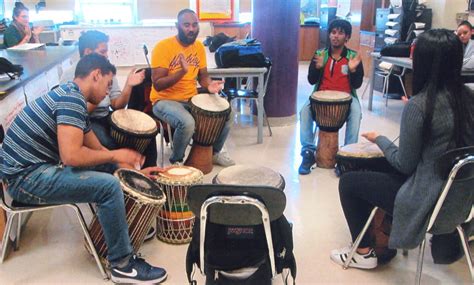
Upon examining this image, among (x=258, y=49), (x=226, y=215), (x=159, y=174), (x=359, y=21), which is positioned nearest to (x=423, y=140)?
(x=226, y=215)

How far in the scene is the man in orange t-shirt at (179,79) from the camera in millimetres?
3293

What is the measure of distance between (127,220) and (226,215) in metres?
0.77

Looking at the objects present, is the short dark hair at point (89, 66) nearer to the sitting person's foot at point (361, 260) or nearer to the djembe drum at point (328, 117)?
the sitting person's foot at point (361, 260)

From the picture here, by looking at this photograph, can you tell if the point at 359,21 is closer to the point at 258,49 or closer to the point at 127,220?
the point at 258,49

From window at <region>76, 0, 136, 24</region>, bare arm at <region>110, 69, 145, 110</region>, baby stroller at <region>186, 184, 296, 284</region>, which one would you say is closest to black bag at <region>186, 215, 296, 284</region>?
baby stroller at <region>186, 184, 296, 284</region>

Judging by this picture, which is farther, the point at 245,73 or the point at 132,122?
the point at 245,73

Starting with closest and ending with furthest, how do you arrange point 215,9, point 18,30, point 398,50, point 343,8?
point 398,50 < point 18,30 < point 343,8 < point 215,9

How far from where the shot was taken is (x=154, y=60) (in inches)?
134

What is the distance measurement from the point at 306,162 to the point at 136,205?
5.82ft

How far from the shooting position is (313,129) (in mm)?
3787

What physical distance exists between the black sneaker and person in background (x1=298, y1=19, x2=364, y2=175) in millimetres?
1655

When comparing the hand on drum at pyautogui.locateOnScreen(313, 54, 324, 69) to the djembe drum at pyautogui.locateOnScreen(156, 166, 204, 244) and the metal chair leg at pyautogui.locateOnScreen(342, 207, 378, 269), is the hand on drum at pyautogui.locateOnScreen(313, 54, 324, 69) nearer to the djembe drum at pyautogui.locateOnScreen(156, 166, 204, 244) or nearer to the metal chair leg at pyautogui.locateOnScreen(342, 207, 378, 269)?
the djembe drum at pyautogui.locateOnScreen(156, 166, 204, 244)

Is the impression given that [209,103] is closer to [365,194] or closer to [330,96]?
[330,96]

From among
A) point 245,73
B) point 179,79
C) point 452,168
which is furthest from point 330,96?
point 452,168
